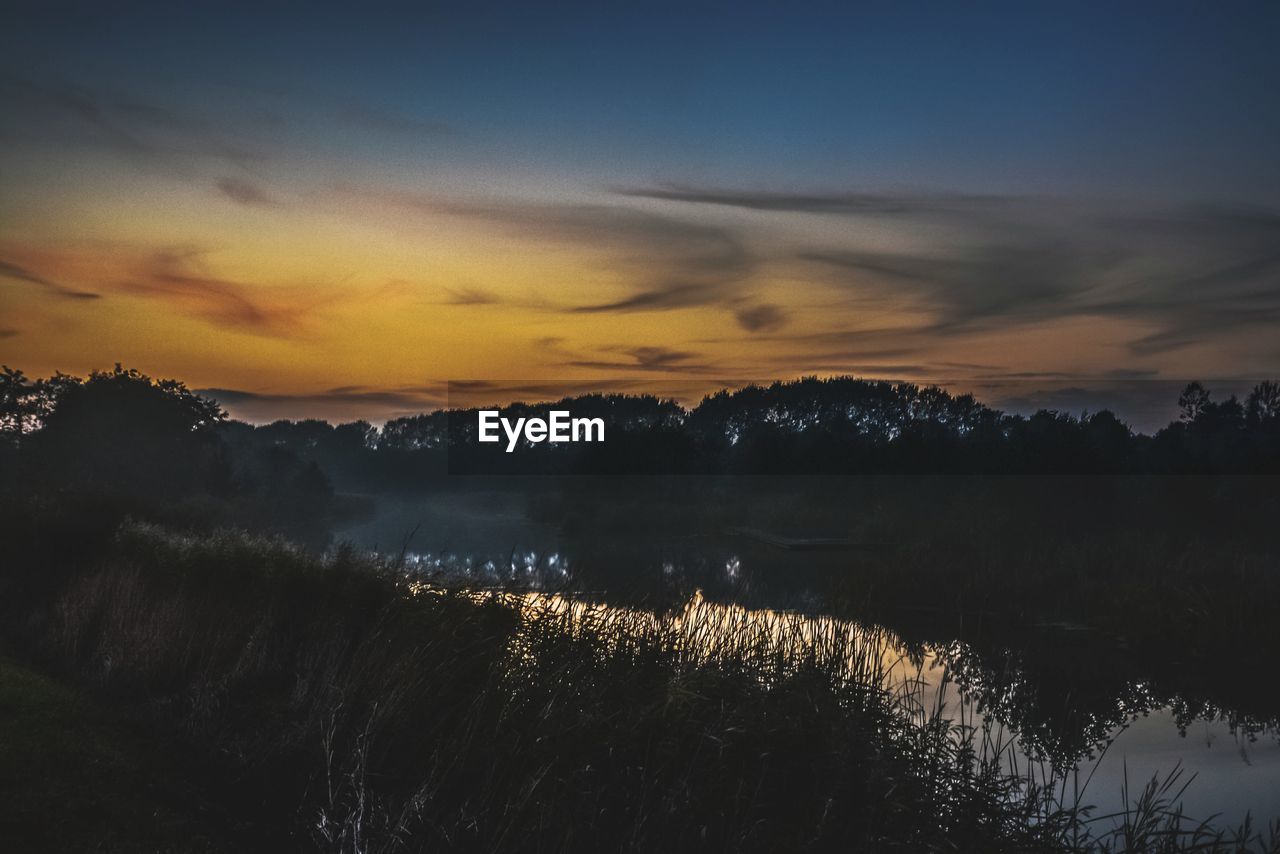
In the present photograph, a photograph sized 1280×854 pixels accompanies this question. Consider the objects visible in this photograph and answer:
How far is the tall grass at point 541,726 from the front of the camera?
5.26 metres

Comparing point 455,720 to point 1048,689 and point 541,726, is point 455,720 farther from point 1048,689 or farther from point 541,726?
point 1048,689

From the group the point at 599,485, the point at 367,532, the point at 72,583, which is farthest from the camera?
the point at 599,485

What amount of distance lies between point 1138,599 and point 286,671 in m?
15.3

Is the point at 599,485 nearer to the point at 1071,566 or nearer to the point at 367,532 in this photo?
the point at 367,532

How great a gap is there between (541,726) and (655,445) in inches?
1658

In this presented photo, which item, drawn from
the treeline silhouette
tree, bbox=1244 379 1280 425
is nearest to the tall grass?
the treeline silhouette

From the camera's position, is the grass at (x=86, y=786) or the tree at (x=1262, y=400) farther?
the tree at (x=1262, y=400)

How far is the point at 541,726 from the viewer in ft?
20.3

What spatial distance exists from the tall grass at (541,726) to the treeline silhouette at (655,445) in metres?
10.0

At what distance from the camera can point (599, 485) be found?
4600 centimetres

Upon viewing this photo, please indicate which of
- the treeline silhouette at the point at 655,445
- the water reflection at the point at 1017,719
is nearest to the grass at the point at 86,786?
the water reflection at the point at 1017,719

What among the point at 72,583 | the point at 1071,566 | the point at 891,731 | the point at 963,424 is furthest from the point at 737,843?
the point at 963,424

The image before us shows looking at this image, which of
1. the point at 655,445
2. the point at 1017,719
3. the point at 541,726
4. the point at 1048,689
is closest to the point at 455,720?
the point at 541,726

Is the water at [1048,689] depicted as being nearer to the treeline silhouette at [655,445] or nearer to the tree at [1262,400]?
the treeline silhouette at [655,445]
